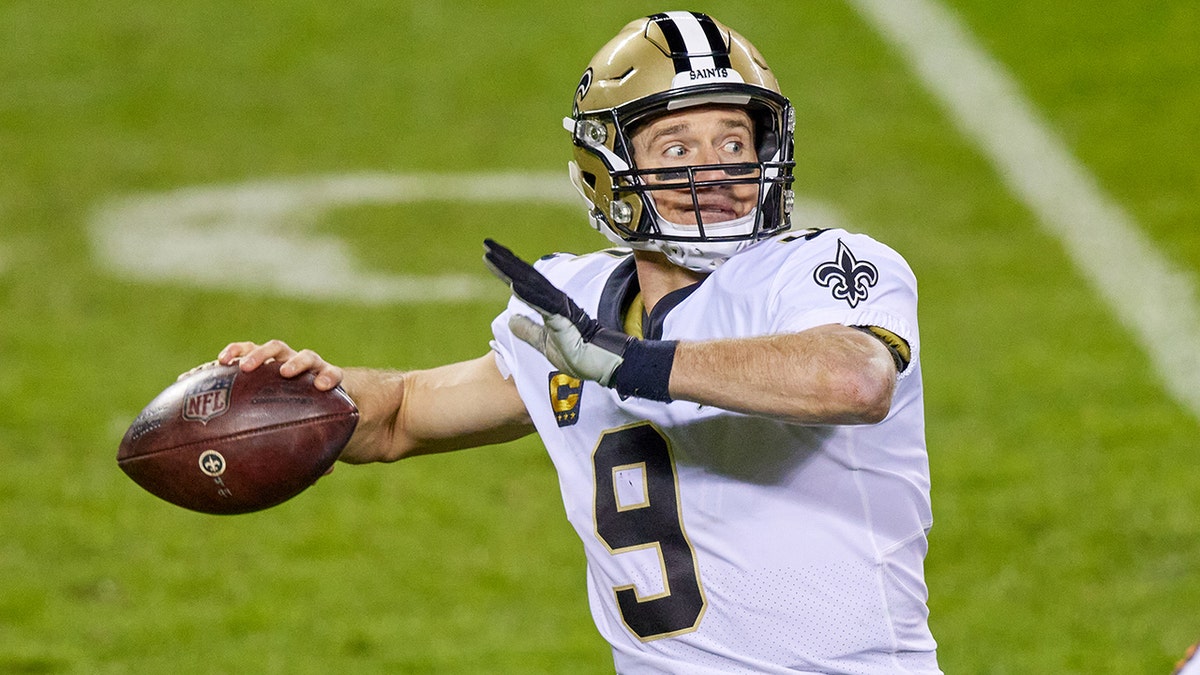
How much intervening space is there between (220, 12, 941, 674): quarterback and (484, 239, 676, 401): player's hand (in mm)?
57

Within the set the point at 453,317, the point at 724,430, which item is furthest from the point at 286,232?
the point at 724,430

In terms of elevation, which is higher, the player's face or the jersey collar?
the player's face

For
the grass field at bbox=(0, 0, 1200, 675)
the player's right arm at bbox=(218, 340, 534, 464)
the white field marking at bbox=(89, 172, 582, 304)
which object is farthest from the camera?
the white field marking at bbox=(89, 172, 582, 304)

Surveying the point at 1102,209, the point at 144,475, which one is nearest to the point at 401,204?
the point at 1102,209

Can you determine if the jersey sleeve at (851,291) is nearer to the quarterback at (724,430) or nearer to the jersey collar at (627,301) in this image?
the quarterback at (724,430)

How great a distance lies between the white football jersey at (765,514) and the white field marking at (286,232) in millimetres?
5139

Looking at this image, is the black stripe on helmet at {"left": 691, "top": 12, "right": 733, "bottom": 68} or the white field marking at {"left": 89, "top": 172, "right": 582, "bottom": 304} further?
the white field marking at {"left": 89, "top": 172, "right": 582, "bottom": 304}

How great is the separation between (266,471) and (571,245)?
17.3ft

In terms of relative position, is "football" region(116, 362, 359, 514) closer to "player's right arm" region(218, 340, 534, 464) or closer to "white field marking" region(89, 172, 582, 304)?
"player's right arm" region(218, 340, 534, 464)

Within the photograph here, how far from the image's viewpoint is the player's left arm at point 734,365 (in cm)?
257

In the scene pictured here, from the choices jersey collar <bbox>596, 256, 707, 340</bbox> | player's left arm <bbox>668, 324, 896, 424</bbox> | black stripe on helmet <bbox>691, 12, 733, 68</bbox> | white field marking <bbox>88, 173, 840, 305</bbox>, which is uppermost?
white field marking <bbox>88, 173, 840, 305</bbox>

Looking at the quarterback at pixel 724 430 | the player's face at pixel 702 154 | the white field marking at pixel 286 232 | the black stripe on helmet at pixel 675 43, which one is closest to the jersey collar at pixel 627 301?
the quarterback at pixel 724 430

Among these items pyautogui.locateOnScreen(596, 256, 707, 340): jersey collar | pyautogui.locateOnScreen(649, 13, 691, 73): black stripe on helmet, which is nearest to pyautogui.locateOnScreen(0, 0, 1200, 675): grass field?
pyautogui.locateOnScreen(596, 256, 707, 340): jersey collar

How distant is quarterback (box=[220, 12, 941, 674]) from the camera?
2936 mm
